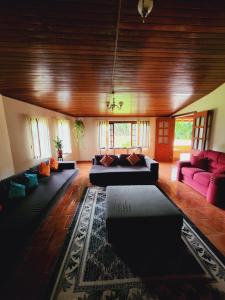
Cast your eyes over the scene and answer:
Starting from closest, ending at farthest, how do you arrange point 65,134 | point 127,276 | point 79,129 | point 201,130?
point 127,276
point 201,130
point 65,134
point 79,129

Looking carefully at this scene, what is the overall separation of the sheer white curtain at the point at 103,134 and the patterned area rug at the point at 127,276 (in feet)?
17.3

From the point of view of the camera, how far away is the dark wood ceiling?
1.69 metres

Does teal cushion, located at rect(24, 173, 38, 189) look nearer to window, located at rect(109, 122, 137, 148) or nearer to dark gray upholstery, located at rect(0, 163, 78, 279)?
dark gray upholstery, located at rect(0, 163, 78, 279)

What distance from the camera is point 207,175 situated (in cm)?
310

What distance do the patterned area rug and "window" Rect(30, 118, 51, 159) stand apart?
9.35 feet

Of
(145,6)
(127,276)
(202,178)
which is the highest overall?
(145,6)

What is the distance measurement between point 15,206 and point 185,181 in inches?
149

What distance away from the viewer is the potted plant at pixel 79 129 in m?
6.30

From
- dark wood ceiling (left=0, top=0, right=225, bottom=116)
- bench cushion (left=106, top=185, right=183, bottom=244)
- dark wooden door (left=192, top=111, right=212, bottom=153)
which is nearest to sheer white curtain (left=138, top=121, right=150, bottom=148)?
Result: dark wooden door (left=192, top=111, right=212, bottom=153)

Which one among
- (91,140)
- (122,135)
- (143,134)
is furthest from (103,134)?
(143,134)

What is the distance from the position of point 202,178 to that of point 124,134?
4.33 m

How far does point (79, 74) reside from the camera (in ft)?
9.57

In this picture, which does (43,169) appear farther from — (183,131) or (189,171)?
(183,131)

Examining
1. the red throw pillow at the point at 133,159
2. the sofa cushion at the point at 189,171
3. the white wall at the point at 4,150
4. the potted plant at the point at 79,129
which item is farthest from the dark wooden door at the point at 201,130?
the white wall at the point at 4,150
